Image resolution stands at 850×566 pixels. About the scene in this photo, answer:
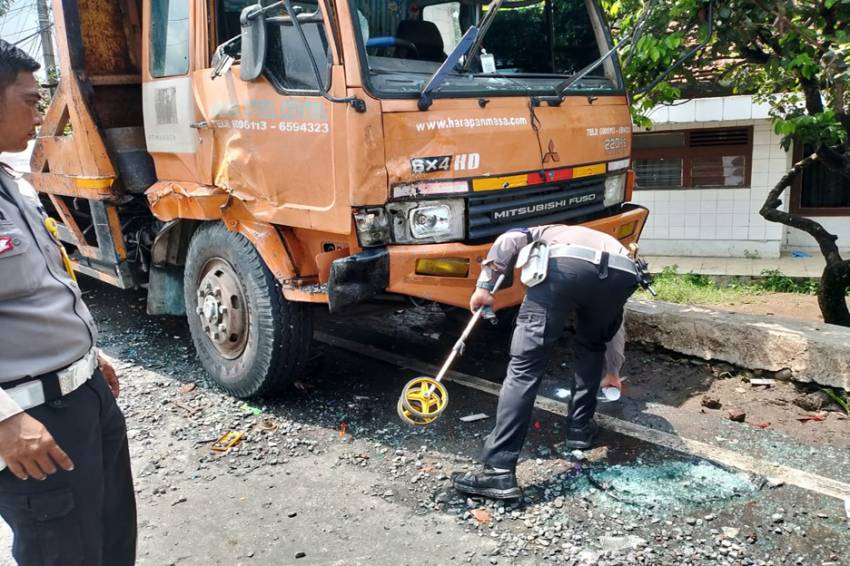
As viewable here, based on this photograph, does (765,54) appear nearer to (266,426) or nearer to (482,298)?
(482,298)

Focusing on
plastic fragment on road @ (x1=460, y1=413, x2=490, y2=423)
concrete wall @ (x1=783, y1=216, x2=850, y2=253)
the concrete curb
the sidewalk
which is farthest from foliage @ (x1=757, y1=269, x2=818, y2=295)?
plastic fragment on road @ (x1=460, y1=413, x2=490, y2=423)

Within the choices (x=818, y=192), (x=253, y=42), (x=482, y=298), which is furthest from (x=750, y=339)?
(x=818, y=192)

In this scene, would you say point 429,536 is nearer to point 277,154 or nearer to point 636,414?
point 636,414

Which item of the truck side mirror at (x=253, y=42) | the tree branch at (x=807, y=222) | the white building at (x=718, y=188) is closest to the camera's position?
the truck side mirror at (x=253, y=42)

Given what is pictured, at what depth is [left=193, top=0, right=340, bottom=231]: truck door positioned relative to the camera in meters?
3.55

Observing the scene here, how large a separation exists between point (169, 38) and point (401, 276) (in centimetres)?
231

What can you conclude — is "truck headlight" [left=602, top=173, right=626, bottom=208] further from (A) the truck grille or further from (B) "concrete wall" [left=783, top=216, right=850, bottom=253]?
(B) "concrete wall" [left=783, top=216, right=850, bottom=253]

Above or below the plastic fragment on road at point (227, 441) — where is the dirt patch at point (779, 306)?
below

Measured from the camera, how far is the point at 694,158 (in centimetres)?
1011

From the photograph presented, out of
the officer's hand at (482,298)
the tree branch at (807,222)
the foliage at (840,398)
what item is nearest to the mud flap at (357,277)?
the officer's hand at (482,298)

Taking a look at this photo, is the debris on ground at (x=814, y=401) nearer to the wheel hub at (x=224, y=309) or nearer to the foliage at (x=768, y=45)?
the foliage at (x=768, y=45)

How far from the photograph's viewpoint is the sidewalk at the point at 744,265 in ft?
29.7

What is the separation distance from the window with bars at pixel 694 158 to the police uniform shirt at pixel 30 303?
952 cm

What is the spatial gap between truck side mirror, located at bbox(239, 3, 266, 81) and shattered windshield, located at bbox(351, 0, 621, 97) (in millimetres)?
481
